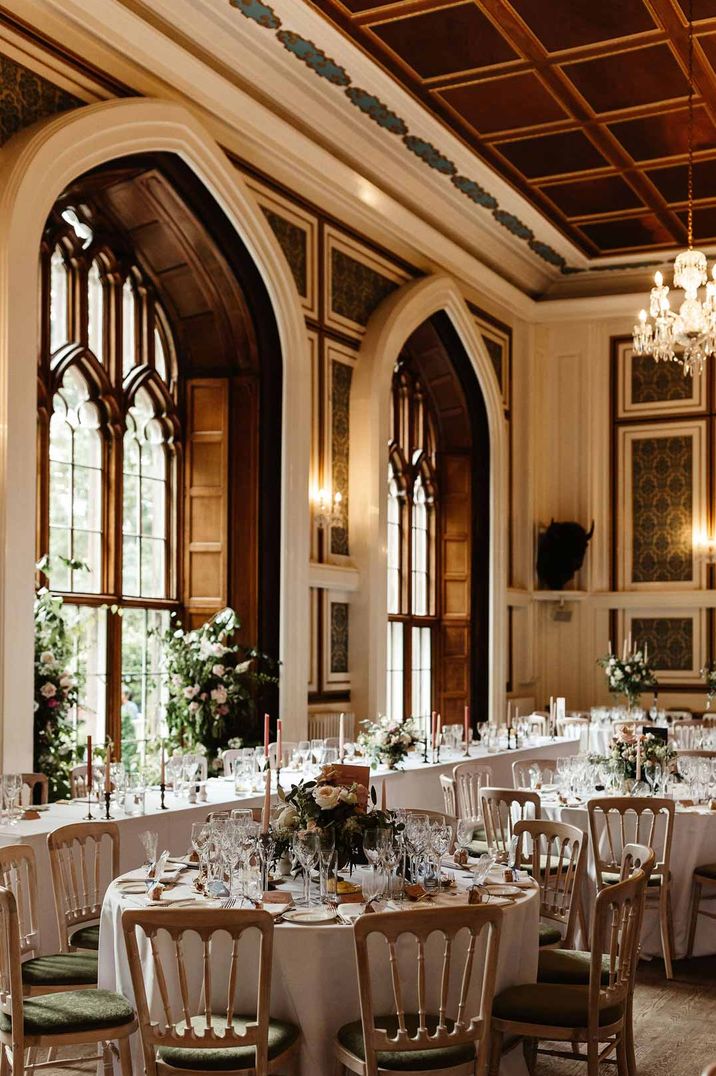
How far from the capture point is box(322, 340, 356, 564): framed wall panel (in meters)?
11.1

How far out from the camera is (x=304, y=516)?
10.3 metres

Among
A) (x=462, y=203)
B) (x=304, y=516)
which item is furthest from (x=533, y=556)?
(x=304, y=516)

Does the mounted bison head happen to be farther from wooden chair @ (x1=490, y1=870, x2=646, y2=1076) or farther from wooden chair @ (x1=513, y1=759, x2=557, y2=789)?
wooden chair @ (x1=490, y1=870, x2=646, y2=1076)

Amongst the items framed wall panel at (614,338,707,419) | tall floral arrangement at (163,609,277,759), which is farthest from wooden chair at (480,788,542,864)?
framed wall panel at (614,338,707,419)

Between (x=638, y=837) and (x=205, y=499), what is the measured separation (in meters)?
5.01

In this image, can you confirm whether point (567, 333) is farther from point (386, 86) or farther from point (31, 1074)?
point (31, 1074)

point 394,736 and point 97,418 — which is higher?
point 97,418

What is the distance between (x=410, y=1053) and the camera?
3916 mm

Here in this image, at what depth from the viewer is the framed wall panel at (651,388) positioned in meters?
15.1

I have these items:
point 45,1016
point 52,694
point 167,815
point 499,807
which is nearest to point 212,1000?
point 45,1016

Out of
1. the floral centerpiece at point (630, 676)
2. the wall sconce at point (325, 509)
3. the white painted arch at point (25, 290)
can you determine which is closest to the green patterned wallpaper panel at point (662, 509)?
the floral centerpiece at point (630, 676)

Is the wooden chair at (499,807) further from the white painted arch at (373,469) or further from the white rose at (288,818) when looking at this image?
the white painted arch at (373,469)

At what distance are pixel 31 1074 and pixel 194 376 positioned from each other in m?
6.29

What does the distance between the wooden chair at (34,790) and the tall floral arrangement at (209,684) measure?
2254mm
